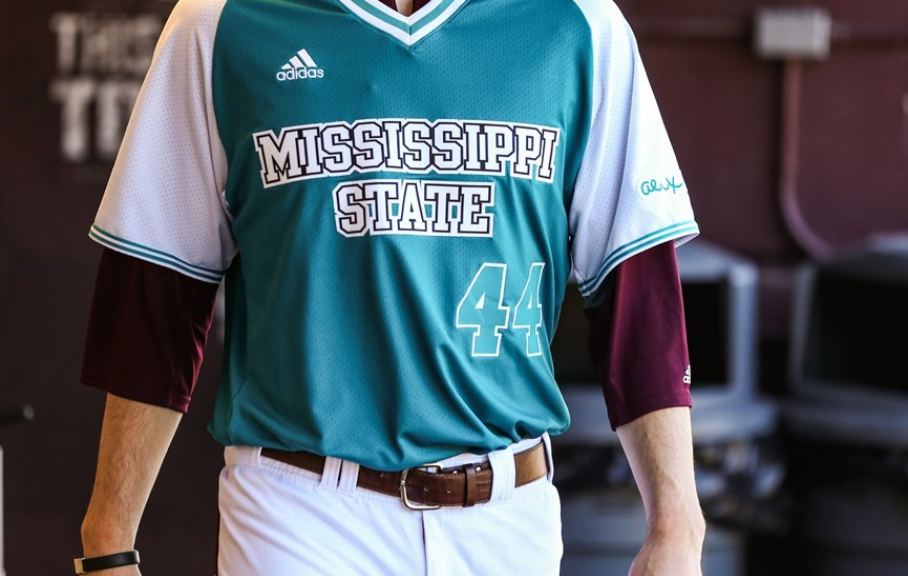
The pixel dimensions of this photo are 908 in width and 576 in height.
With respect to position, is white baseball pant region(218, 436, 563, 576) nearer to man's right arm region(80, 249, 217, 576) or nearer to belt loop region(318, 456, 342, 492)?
belt loop region(318, 456, 342, 492)

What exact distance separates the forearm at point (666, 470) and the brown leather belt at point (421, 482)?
0.23 m

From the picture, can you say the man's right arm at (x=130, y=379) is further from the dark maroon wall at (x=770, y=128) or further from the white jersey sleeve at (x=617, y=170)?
the dark maroon wall at (x=770, y=128)

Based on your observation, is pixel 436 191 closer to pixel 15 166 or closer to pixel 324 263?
pixel 324 263

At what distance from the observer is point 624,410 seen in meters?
1.92

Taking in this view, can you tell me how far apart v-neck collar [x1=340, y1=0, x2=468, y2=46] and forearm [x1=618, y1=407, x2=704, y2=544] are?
62cm

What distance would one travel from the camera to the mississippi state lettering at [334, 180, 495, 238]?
1787 millimetres

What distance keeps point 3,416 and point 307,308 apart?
1.45 meters

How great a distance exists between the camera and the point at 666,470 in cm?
187

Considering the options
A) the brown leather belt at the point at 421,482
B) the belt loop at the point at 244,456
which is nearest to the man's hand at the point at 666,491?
the brown leather belt at the point at 421,482

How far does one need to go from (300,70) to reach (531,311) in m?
0.46

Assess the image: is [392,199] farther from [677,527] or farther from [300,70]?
[677,527]

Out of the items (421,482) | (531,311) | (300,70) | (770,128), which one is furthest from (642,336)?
(770,128)

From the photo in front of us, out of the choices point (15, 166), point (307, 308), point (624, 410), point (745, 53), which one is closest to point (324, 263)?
point (307, 308)

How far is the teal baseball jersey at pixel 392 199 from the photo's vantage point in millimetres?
1792
